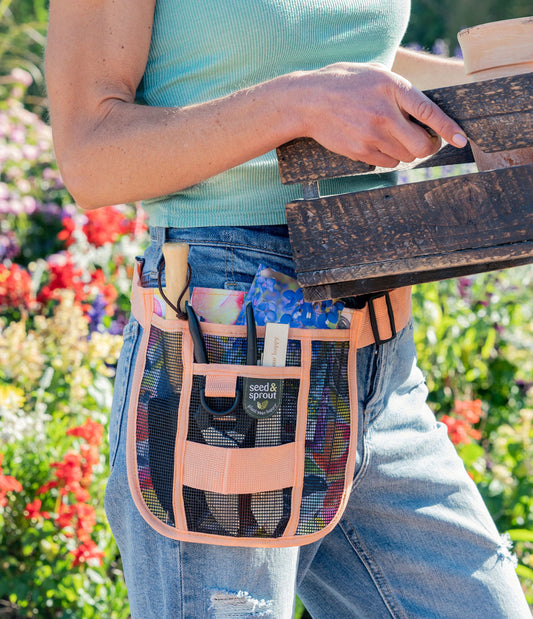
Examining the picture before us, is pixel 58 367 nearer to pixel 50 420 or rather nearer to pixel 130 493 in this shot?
pixel 50 420

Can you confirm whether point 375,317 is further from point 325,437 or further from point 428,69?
point 428,69

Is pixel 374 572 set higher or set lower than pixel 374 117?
lower

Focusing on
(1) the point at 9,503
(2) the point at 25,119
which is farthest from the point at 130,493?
(2) the point at 25,119

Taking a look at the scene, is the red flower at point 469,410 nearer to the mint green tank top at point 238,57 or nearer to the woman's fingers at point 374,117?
the mint green tank top at point 238,57

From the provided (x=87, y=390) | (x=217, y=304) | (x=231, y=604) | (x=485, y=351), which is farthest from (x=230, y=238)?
(x=485, y=351)

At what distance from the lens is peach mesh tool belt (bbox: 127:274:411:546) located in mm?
973

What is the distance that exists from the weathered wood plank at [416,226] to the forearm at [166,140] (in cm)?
11

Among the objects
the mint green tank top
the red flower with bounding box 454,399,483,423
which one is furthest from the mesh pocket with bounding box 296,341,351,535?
the red flower with bounding box 454,399,483,423

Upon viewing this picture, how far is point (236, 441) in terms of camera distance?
983mm

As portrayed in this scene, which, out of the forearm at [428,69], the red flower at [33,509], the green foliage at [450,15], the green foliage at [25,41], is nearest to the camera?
the forearm at [428,69]

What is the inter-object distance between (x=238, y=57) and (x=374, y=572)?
0.80 metres

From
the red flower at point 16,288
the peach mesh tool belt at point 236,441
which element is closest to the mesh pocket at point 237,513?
the peach mesh tool belt at point 236,441

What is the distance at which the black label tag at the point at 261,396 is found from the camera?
0.97 m

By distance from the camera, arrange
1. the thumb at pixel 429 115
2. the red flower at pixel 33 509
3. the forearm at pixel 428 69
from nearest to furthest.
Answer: the thumb at pixel 429 115 → the forearm at pixel 428 69 → the red flower at pixel 33 509
